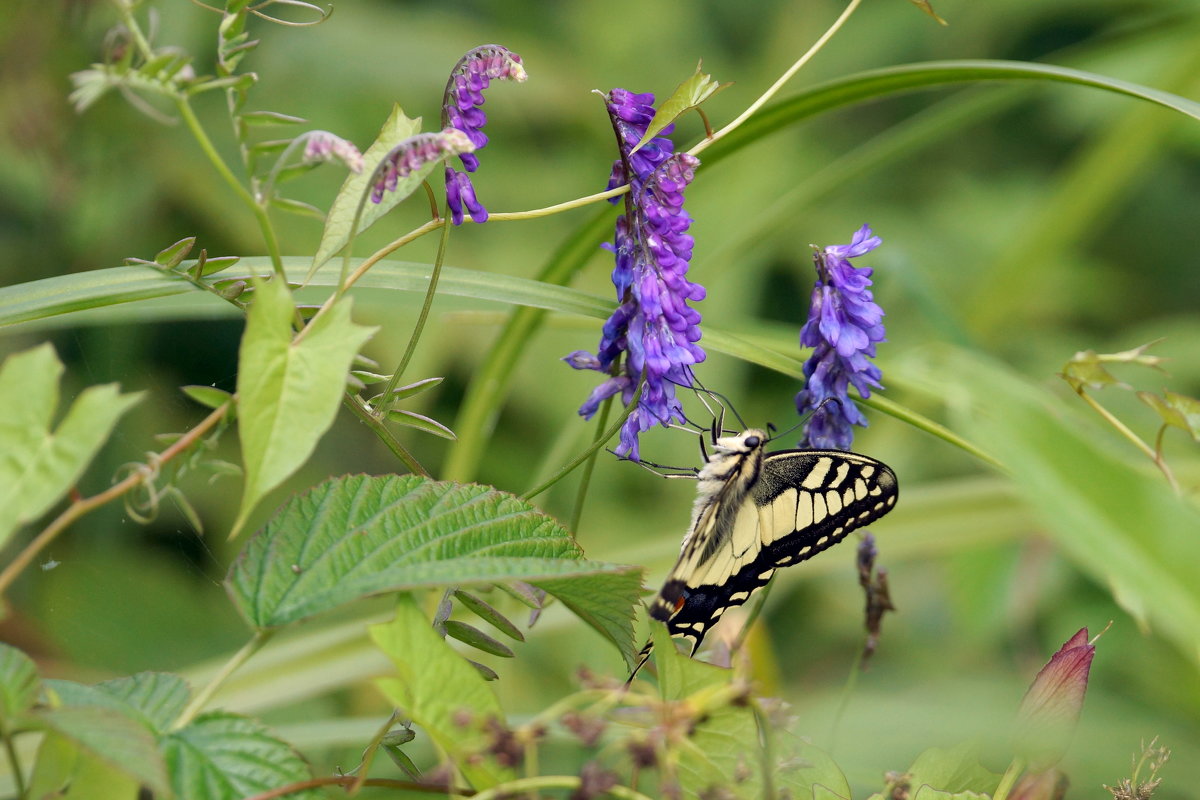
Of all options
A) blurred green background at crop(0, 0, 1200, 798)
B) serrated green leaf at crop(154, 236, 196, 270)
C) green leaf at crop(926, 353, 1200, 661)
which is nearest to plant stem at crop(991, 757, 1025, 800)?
blurred green background at crop(0, 0, 1200, 798)

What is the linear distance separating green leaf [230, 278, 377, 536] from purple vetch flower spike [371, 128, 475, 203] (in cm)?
10

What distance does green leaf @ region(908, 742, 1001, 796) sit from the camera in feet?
2.19

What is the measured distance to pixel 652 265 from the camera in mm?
750

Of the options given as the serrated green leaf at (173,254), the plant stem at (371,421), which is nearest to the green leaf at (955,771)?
the plant stem at (371,421)

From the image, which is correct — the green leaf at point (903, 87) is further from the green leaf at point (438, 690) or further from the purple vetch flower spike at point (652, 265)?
the green leaf at point (438, 690)

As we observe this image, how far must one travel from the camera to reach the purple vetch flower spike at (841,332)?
0.79 meters

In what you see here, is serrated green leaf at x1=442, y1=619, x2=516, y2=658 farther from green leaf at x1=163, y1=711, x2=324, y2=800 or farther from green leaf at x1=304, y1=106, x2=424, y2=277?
green leaf at x1=304, y1=106, x2=424, y2=277

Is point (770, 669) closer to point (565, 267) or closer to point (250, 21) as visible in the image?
point (565, 267)

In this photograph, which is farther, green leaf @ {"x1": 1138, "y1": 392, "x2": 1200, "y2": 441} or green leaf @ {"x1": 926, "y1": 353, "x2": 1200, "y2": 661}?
green leaf @ {"x1": 1138, "y1": 392, "x2": 1200, "y2": 441}

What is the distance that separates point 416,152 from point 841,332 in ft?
1.29

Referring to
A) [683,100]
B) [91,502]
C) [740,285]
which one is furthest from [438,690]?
[740,285]

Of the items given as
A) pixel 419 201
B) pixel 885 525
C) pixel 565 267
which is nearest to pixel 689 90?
pixel 565 267

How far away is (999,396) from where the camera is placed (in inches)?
17.5

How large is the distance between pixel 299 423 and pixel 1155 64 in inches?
104
